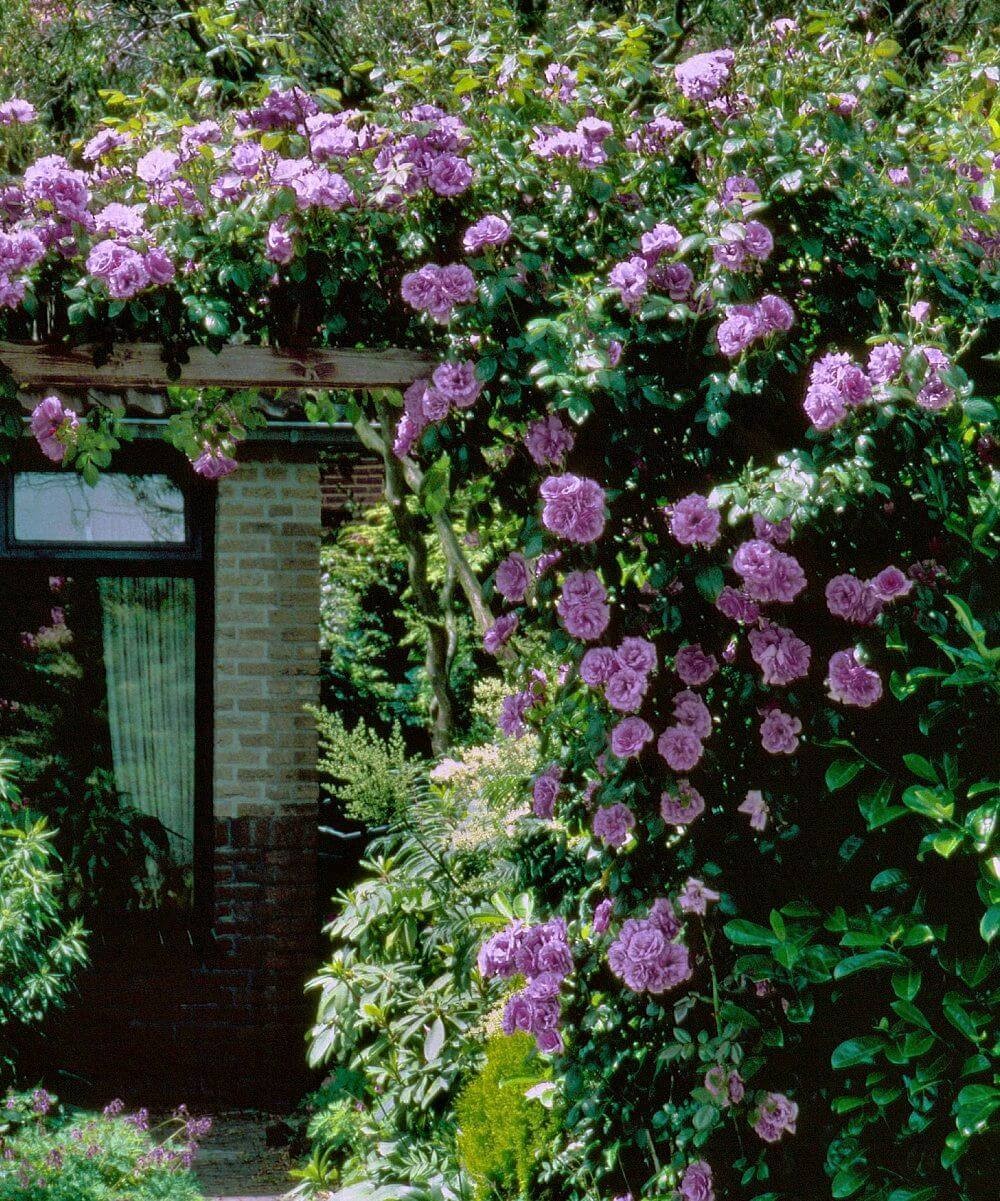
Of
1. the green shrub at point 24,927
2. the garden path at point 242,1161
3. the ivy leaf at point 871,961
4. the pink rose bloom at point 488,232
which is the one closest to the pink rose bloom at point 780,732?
the ivy leaf at point 871,961

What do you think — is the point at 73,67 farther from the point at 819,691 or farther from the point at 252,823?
the point at 819,691

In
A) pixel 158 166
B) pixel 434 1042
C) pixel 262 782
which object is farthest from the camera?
pixel 262 782

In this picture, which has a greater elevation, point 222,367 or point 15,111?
point 15,111

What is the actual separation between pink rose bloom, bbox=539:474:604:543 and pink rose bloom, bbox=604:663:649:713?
0.93 feet

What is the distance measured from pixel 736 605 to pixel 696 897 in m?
0.60

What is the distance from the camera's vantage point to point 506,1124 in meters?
3.69

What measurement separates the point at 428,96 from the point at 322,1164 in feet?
11.5

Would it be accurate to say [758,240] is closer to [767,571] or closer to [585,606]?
[767,571]

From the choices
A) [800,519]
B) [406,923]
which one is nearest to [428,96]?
[800,519]

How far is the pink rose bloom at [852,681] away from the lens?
9.07 ft

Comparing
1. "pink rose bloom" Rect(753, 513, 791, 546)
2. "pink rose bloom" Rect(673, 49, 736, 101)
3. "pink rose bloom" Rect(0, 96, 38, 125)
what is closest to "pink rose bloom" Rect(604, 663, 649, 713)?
"pink rose bloom" Rect(753, 513, 791, 546)

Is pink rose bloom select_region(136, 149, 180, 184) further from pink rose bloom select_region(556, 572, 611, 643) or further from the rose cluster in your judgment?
the rose cluster

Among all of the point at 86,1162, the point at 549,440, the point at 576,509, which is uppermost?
the point at 549,440

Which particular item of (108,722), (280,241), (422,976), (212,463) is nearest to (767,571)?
(280,241)
